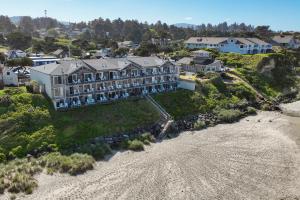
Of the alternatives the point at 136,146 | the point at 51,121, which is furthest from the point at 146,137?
the point at 51,121

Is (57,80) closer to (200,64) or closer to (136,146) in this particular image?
(136,146)

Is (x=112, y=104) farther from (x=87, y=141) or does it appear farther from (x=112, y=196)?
(x=112, y=196)

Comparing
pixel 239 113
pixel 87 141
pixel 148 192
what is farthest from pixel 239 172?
pixel 239 113

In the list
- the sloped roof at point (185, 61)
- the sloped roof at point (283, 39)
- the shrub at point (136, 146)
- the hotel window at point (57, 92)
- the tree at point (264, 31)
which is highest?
the tree at point (264, 31)

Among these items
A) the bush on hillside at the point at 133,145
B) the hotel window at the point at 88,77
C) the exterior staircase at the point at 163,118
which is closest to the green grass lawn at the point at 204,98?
the exterior staircase at the point at 163,118

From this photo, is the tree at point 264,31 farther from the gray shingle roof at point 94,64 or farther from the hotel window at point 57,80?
the hotel window at point 57,80

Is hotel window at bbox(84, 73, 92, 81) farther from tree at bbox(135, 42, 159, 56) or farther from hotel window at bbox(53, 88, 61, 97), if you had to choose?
tree at bbox(135, 42, 159, 56)
